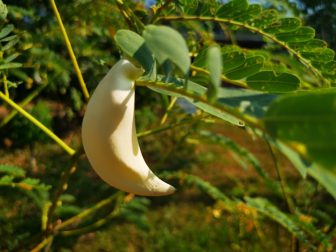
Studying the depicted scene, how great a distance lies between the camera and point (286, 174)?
2.93 metres

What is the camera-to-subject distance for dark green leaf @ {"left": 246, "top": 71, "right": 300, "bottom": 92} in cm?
35

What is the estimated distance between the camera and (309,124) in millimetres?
192

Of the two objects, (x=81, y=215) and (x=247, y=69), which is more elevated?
(x=247, y=69)

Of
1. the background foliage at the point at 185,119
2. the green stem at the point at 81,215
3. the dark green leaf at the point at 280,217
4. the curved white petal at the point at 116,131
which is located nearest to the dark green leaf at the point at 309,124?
the background foliage at the point at 185,119

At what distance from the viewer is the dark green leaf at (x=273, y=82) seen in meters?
0.35

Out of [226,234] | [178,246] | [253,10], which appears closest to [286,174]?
[226,234]

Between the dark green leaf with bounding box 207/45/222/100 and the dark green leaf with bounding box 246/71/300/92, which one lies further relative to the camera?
the dark green leaf with bounding box 246/71/300/92

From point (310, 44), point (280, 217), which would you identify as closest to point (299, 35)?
point (310, 44)

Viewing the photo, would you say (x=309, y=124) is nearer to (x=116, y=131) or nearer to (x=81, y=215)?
(x=116, y=131)

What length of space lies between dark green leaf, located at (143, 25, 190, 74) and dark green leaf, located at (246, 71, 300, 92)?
0.46 ft

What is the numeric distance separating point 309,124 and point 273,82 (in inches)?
6.6

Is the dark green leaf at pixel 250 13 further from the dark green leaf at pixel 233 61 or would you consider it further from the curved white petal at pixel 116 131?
the curved white petal at pixel 116 131

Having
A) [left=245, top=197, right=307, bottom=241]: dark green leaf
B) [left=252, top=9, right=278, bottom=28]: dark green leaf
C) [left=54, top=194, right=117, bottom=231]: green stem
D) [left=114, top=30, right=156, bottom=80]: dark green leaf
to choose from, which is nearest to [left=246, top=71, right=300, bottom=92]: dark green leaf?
[left=114, top=30, right=156, bottom=80]: dark green leaf

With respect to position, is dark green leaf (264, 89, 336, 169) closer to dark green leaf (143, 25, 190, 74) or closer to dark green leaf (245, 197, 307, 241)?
dark green leaf (143, 25, 190, 74)
